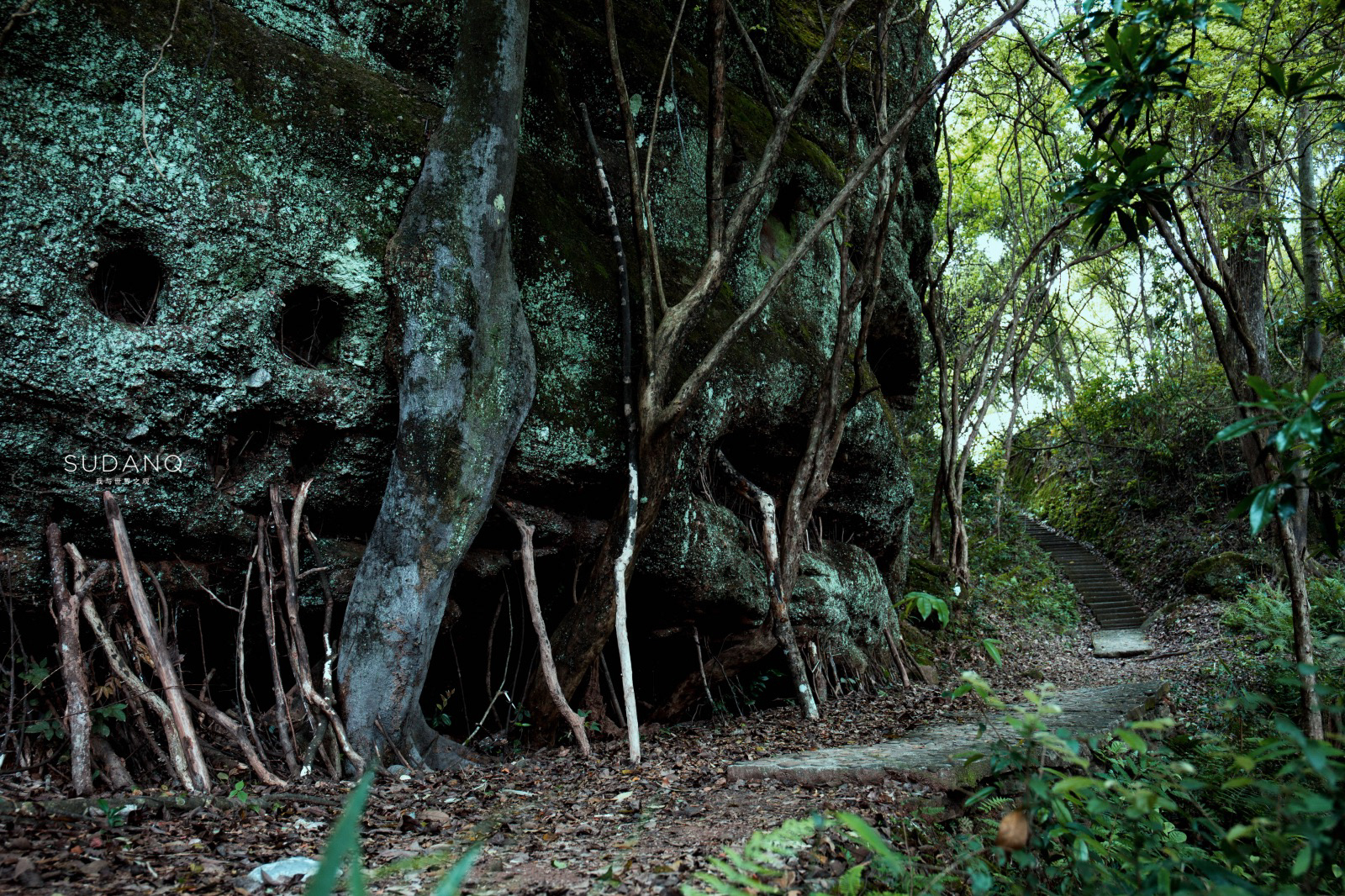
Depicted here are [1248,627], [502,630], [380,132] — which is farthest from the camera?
[1248,627]

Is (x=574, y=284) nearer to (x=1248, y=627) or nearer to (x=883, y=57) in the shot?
(x=883, y=57)

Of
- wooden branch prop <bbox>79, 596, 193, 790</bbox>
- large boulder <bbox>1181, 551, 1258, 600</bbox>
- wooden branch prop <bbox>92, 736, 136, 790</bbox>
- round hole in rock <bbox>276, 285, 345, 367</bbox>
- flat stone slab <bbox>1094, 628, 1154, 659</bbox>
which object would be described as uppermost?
round hole in rock <bbox>276, 285, 345, 367</bbox>

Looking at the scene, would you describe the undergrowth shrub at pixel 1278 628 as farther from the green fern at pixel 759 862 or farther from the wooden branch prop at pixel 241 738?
the wooden branch prop at pixel 241 738

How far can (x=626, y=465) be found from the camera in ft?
16.9

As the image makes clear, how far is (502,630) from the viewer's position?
555 centimetres

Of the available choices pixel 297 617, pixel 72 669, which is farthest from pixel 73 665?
pixel 297 617

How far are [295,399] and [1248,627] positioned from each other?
36.0ft

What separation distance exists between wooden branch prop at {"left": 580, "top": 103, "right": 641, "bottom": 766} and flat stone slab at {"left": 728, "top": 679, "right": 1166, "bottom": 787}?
0.75 m

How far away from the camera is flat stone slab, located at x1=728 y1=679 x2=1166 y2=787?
145 inches

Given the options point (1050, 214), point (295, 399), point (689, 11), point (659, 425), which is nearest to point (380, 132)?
point (295, 399)

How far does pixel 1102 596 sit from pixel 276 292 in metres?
17.0

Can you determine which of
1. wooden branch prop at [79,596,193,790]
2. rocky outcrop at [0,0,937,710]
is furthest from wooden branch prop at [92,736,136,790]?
rocky outcrop at [0,0,937,710]

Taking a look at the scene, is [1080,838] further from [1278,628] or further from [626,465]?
[1278,628]

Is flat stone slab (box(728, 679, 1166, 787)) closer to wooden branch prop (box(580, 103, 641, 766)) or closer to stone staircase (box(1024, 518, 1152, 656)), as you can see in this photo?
wooden branch prop (box(580, 103, 641, 766))
